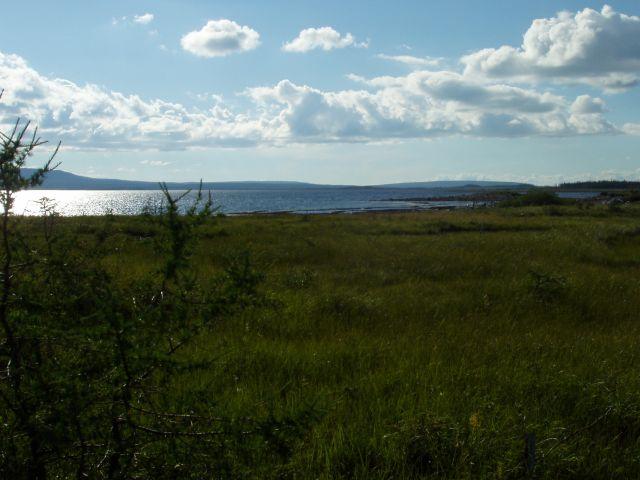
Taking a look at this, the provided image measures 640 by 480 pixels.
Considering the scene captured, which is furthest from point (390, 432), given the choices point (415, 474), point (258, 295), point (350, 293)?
point (350, 293)

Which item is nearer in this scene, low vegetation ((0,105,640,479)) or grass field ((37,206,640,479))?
low vegetation ((0,105,640,479))

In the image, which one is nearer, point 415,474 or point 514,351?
point 415,474

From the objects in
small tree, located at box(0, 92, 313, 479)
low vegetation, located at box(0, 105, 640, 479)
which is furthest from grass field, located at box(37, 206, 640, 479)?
small tree, located at box(0, 92, 313, 479)

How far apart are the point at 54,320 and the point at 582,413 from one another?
4201mm

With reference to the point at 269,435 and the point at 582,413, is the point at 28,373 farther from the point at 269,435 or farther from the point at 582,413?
the point at 582,413

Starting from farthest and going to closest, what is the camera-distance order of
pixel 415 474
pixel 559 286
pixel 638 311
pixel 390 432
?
pixel 559 286
pixel 638 311
pixel 390 432
pixel 415 474

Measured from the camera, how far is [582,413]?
172 inches

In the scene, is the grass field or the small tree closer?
the small tree

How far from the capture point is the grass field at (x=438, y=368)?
3.55 meters

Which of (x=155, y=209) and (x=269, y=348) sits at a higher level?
(x=155, y=209)

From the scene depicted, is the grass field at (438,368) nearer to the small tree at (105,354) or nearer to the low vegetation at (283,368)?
the low vegetation at (283,368)

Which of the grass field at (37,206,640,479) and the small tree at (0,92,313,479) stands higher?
the small tree at (0,92,313,479)

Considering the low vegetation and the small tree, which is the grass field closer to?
the low vegetation

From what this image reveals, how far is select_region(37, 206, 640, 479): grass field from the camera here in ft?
11.6
